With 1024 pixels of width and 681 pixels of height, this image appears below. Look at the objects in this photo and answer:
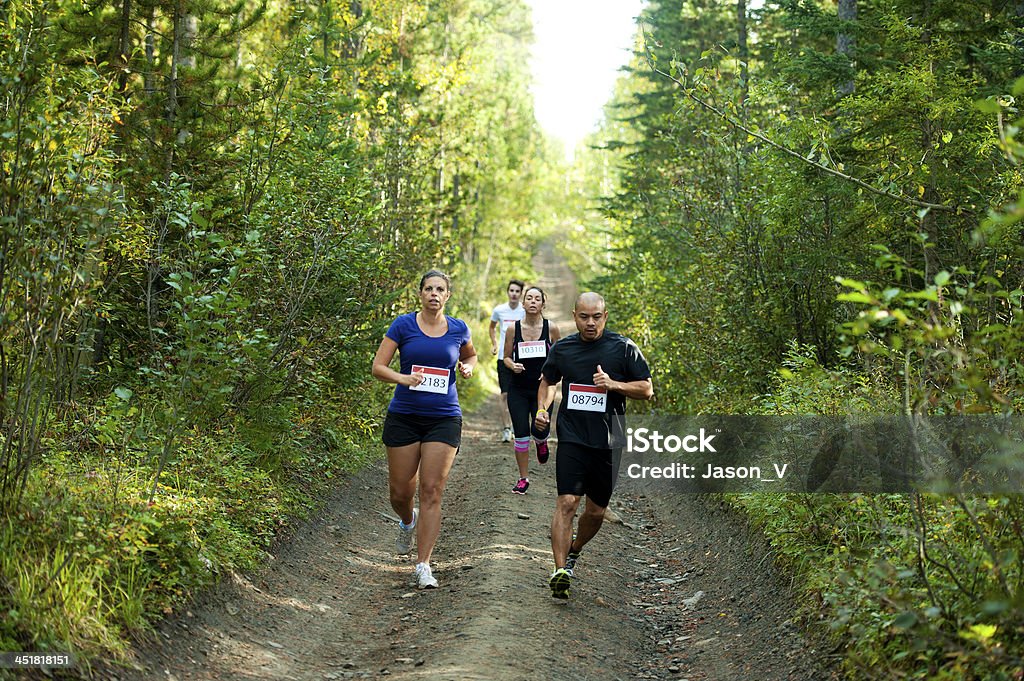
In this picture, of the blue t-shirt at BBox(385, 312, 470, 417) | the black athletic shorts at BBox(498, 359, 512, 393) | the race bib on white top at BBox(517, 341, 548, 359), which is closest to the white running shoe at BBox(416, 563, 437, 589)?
the blue t-shirt at BBox(385, 312, 470, 417)

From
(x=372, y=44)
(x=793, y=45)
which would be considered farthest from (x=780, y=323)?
(x=372, y=44)

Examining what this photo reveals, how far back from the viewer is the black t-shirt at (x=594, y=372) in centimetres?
748

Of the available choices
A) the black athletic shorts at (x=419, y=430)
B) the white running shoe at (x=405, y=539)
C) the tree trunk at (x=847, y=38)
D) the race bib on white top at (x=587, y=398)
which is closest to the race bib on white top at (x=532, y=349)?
the white running shoe at (x=405, y=539)

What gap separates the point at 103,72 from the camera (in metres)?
9.82

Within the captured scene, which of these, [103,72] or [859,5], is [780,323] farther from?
[103,72]

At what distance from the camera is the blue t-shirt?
796 centimetres

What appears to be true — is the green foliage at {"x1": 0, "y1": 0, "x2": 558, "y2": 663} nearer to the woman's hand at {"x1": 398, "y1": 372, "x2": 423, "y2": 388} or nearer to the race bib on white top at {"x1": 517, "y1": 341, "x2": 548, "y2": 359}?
the woman's hand at {"x1": 398, "y1": 372, "x2": 423, "y2": 388}

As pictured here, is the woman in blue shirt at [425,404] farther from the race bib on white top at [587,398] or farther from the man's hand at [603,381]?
the man's hand at [603,381]

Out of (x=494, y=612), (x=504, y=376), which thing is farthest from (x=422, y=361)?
(x=504, y=376)

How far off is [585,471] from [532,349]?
4334 mm

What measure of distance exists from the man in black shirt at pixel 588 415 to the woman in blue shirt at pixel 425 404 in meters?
0.90

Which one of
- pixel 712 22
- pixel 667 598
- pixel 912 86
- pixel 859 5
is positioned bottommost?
pixel 667 598

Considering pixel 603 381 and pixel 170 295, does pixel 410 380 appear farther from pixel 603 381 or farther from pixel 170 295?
pixel 170 295

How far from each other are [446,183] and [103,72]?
21053 mm
